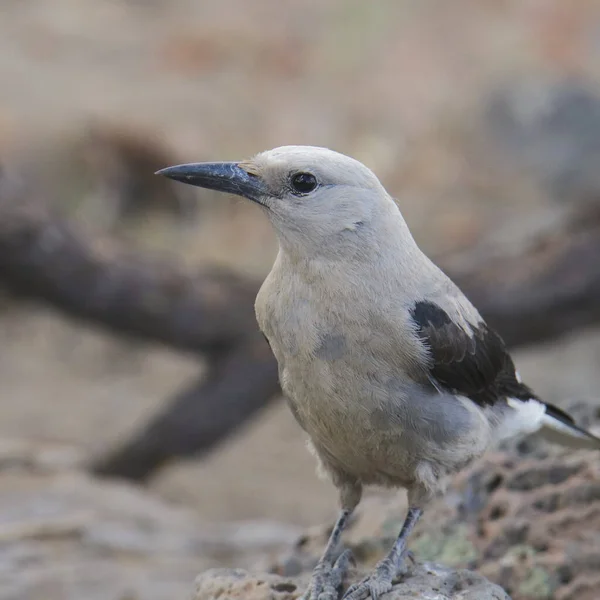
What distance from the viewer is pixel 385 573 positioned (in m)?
3.48

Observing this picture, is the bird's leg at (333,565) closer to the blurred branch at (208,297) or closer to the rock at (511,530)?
the rock at (511,530)

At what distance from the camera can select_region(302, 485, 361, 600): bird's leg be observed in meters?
3.48

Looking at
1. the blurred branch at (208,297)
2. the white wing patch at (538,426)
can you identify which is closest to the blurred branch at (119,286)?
the blurred branch at (208,297)

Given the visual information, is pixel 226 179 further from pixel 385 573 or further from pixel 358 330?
pixel 385 573

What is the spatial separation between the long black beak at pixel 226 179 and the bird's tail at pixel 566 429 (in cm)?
160

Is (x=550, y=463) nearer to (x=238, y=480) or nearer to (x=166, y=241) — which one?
(x=238, y=480)

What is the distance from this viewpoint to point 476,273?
262 inches

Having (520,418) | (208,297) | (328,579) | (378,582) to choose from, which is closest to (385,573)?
(378,582)

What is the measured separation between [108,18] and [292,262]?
14169mm

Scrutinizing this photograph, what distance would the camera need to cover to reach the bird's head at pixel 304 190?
3451mm

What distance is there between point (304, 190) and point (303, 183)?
2 cm

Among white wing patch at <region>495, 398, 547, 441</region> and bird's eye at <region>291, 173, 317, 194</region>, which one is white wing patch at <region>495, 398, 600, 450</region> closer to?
white wing patch at <region>495, 398, 547, 441</region>

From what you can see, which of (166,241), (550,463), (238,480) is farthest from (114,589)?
(166,241)

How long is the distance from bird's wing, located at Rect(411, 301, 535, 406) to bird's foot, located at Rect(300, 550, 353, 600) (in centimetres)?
78
